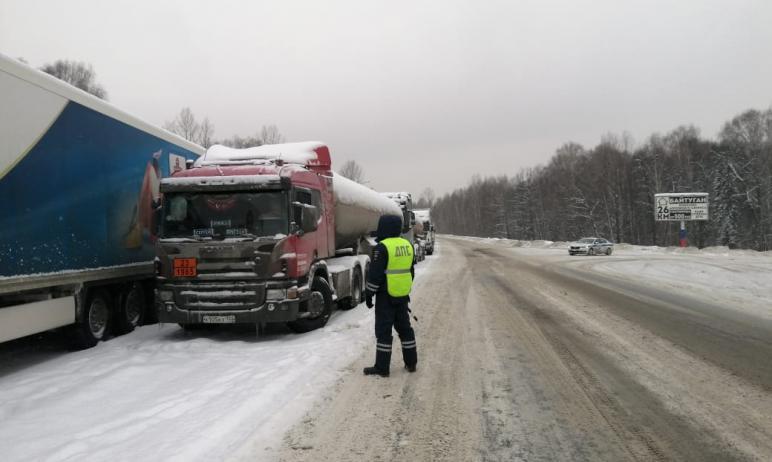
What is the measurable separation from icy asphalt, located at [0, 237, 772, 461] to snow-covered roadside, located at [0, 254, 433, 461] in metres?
0.02

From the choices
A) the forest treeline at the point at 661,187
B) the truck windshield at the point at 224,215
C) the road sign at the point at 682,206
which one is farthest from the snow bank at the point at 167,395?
the forest treeline at the point at 661,187

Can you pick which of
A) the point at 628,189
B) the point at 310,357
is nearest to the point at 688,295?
the point at 310,357

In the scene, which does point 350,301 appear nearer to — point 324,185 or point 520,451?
point 324,185

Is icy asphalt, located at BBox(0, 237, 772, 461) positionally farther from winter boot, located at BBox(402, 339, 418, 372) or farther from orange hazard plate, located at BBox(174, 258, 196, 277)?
orange hazard plate, located at BBox(174, 258, 196, 277)

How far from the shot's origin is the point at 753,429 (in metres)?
3.96

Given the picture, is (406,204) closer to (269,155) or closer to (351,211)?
(351,211)

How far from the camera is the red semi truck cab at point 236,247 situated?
729cm

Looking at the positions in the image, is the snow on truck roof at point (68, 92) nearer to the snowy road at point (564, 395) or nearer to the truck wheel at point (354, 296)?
the truck wheel at point (354, 296)

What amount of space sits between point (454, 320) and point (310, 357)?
3.66m

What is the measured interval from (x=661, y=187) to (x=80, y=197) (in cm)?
6840

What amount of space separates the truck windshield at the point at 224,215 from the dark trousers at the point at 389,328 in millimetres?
2577

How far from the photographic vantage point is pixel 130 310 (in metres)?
8.56

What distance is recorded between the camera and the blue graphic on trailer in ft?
18.6

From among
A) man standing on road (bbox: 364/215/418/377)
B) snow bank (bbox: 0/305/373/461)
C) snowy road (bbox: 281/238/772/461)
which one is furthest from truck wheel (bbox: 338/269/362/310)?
man standing on road (bbox: 364/215/418/377)
